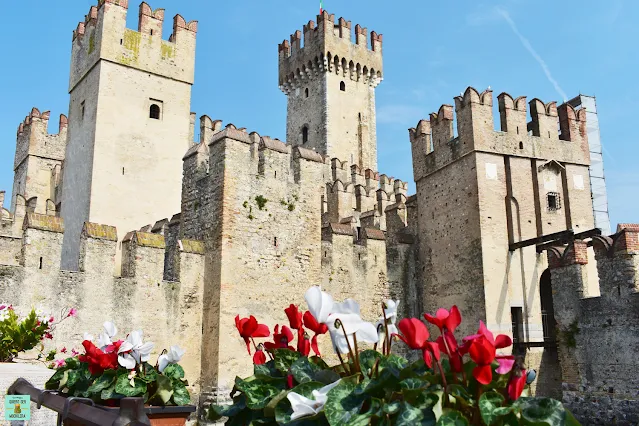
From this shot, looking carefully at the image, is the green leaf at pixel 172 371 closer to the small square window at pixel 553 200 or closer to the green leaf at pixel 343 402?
the green leaf at pixel 343 402

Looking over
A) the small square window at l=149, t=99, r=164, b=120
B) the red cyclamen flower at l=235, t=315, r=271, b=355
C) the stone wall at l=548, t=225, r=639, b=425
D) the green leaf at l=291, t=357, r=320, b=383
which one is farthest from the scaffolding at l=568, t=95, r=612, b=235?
the green leaf at l=291, t=357, r=320, b=383

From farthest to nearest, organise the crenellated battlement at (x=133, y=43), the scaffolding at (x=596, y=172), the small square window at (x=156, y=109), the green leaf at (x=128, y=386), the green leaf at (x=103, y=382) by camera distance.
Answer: the scaffolding at (x=596, y=172) < the small square window at (x=156, y=109) < the crenellated battlement at (x=133, y=43) < the green leaf at (x=103, y=382) < the green leaf at (x=128, y=386)

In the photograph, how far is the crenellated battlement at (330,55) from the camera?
40.9 metres

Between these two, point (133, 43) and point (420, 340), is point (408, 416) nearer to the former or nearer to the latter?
point (420, 340)

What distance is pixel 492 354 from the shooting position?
2.21 meters

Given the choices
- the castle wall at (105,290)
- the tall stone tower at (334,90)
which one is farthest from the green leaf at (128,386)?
the tall stone tower at (334,90)

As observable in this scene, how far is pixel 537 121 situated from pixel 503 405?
18.2 meters

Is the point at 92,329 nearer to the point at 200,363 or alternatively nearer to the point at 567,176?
the point at 200,363

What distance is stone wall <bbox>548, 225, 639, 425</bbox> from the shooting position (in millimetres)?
13711

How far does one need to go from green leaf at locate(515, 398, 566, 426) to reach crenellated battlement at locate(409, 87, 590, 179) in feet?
53.1

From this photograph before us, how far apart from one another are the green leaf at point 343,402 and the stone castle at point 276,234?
1237 centimetres

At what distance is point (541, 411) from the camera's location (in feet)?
7.27

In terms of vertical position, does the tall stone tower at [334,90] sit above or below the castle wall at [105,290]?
above

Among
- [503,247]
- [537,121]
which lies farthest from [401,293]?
[537,121]
